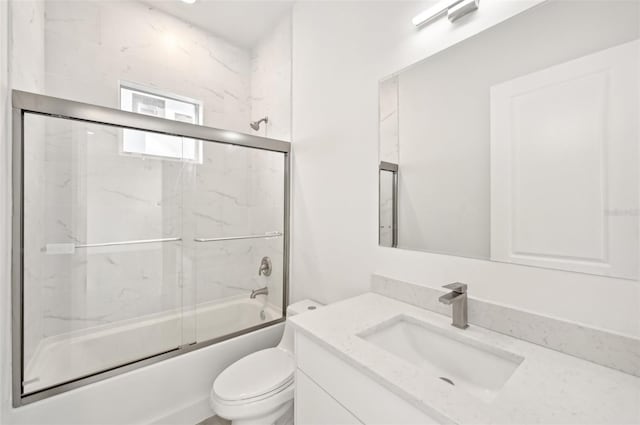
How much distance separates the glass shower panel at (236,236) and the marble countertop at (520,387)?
3.89ft

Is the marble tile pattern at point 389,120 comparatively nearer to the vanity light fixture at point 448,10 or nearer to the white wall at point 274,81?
the vanity light fixture at point 448,10

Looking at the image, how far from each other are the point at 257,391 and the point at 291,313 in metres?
0.52

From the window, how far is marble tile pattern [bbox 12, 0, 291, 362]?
57 millimetres

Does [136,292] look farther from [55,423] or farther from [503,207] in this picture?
[503,207]

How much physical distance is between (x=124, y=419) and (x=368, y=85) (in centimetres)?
220

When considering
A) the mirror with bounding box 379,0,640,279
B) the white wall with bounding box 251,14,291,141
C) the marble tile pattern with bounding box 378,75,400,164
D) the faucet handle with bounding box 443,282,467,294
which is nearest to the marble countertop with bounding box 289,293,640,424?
the faucet handle with bounding box 443,282,467,294

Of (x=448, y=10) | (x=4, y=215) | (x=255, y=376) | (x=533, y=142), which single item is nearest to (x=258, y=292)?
(x=255, y=376)

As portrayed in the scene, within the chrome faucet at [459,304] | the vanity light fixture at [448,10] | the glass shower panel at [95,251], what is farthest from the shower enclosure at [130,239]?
the chrome faucet at [459,304]

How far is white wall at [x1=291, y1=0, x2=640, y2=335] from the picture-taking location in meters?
0.84

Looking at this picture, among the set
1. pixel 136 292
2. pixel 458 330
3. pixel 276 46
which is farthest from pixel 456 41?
pixel 136 292

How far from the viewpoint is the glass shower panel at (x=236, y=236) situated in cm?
186

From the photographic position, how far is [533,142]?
34.6 inches

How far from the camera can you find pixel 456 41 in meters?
1.08

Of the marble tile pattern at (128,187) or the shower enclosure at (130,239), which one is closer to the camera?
the shower enclosure at (130,239)
